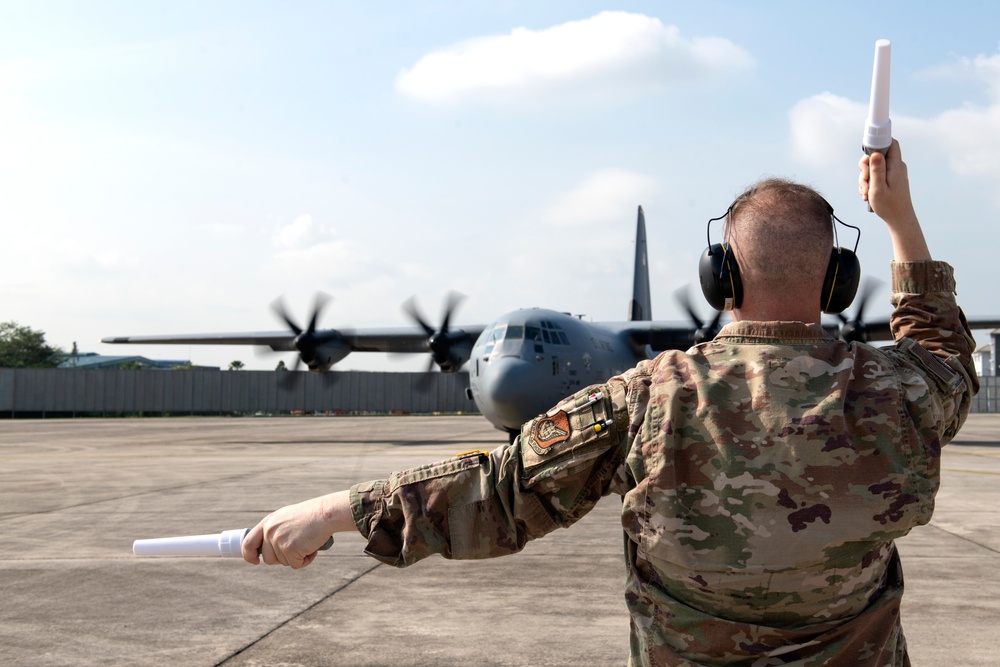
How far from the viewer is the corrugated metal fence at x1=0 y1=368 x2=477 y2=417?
5431cm

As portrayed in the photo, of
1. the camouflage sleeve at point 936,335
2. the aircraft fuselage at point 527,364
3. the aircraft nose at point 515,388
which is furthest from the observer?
the aircraft fuselage at point 527,364

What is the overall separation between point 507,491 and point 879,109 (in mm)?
1232

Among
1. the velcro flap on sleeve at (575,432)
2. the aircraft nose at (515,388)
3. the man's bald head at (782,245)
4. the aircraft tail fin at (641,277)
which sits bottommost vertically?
the aircraft nose at (515,388)

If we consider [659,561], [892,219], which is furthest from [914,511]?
[892,219]

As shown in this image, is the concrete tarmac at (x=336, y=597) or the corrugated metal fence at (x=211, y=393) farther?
the corrugated metal fence at (x=211, y=393)

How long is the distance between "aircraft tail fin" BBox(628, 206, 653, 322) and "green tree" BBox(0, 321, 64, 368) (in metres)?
66.7

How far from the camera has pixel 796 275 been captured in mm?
2080

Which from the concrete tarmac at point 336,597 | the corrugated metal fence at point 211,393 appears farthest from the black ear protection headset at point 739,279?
the corrugated metal fence at point 211,393

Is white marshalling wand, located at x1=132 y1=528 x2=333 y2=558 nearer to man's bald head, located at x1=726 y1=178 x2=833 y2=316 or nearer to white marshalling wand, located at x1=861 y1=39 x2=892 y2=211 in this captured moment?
man's bald head, located at x1=726 y1=178 x2=833 y2=316

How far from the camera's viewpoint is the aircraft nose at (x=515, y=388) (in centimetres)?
1825

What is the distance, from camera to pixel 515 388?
59.7 feet

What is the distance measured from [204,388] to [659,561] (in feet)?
194

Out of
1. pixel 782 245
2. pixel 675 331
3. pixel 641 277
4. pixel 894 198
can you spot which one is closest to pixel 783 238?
pixel 782 245

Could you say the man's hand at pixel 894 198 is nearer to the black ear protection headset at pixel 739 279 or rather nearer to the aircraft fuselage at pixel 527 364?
the black ear protection headset at pixel 739 279
